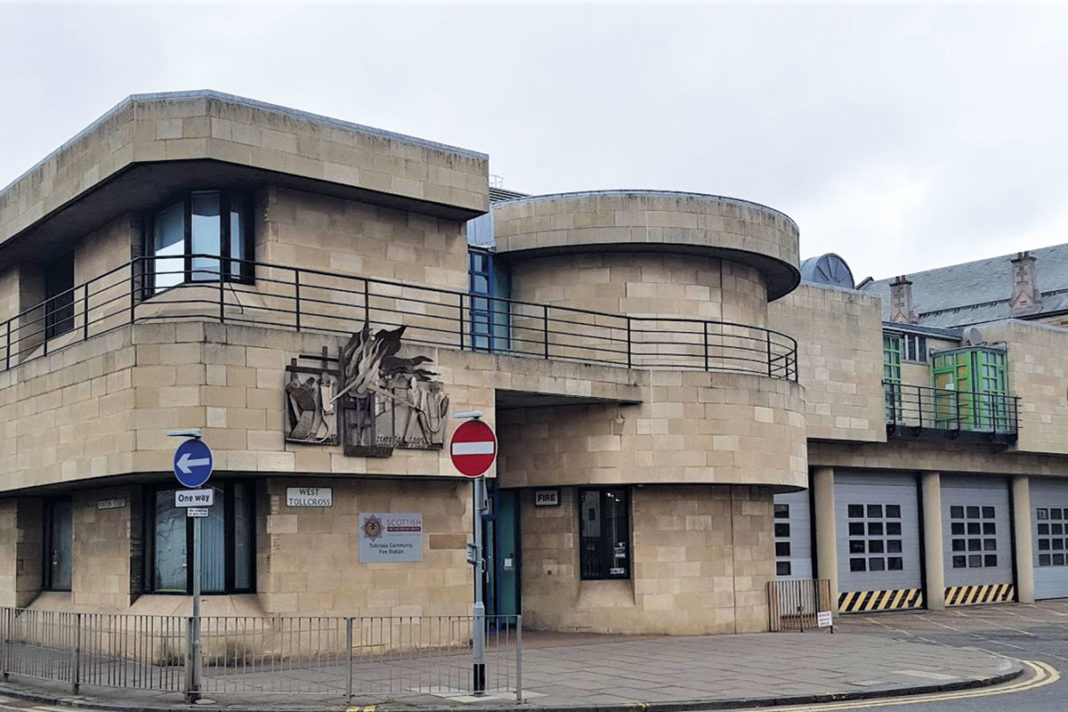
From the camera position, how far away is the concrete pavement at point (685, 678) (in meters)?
13.7

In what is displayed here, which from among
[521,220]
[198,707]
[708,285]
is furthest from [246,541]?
[708,285]

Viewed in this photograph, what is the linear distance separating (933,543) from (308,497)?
781 inches

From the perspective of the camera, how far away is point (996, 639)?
22844 millimetres

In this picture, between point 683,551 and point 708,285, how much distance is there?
506cm

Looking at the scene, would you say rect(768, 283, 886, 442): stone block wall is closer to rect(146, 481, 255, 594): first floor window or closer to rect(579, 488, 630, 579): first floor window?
rect(579, 488, 630, 579): first floor window

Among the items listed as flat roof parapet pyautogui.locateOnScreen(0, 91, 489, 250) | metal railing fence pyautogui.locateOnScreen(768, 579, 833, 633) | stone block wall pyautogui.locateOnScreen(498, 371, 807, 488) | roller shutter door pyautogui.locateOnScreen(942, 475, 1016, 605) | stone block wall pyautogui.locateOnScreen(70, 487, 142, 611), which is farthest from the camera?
roller shutter door pyautogui.locateOnScreen(942, 475, 1016, 605)

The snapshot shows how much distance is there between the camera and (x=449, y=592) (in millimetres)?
19797

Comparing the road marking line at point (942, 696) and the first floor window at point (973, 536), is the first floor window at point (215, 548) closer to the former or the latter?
the road marking line at point (942, 696)

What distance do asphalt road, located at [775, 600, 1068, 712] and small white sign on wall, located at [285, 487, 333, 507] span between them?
306 inches

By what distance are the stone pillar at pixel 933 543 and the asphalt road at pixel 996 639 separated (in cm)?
66

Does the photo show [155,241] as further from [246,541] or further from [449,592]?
[449,592]

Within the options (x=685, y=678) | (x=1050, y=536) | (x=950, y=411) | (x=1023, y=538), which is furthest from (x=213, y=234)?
(x=1050, y=536)

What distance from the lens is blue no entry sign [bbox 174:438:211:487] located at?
14.0 metres

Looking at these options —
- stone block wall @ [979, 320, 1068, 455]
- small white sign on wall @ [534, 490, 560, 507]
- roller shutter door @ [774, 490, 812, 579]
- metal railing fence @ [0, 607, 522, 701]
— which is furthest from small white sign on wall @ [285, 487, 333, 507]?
stone block wall @ [979, 320, 1068, 455]
